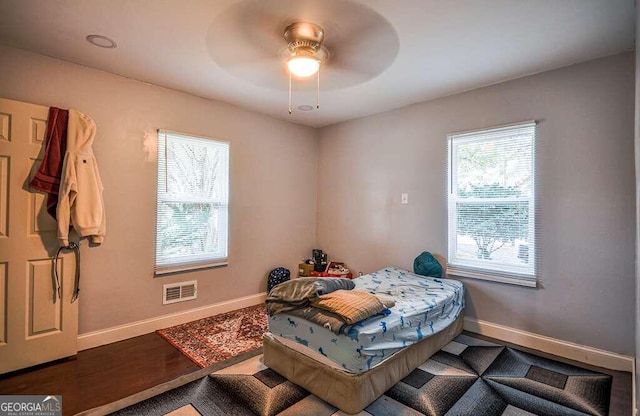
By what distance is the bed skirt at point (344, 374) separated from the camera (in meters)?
1.90

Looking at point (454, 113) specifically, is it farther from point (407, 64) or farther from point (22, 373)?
point (22, 373)

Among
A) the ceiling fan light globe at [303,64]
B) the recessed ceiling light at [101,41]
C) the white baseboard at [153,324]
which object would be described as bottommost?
the white baseboard at [153,324]

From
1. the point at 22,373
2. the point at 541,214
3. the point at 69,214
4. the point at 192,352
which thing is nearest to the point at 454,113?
the point at 541,214

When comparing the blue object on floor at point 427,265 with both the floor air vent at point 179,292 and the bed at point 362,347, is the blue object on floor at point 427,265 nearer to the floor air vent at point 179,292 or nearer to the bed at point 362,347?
the bed at point 362,347

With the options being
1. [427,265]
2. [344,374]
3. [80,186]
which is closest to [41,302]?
[80,186]

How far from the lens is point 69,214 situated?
8.30 feet

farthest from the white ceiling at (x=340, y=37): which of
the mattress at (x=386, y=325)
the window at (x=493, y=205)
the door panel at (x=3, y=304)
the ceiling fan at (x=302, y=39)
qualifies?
the mattress at (x=386, y=325)

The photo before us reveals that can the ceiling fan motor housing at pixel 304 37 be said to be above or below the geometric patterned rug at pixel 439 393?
above

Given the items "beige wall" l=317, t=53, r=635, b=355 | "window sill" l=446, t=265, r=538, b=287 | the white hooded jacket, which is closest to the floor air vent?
the white hooded jacket

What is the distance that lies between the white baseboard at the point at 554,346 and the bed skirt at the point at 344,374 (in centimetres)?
83

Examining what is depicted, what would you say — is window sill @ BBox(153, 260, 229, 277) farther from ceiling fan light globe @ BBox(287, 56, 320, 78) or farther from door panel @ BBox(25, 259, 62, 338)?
ceiling fan light globe @ BBox(287, 56, 320, 78)

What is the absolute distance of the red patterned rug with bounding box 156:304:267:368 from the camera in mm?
2684

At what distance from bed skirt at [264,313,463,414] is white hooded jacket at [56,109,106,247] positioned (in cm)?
180

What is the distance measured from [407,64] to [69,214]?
3119 millimetres
